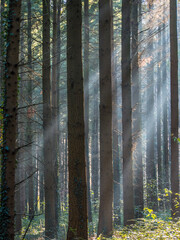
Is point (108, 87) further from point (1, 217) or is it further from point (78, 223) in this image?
point (1, 217)

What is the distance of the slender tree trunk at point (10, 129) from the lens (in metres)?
6.43

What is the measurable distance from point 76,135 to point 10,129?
1.73m

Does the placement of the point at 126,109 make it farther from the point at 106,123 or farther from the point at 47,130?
the point at 47,130

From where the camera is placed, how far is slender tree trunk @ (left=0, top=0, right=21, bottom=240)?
6434 millimetres

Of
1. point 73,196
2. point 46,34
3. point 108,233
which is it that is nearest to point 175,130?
point 108,233

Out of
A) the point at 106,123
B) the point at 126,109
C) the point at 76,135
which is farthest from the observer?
the point at 126,109

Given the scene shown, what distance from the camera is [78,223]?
24.0 feet

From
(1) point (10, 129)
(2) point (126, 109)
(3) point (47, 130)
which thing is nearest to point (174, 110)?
(2) point (126, 109)

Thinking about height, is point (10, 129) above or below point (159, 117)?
below

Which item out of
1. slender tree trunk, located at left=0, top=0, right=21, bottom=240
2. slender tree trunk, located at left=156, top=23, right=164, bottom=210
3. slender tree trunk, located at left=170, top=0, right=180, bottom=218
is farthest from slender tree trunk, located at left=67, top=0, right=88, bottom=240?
slender tree trunk, located at left=156, top=23, right=164, bottom=210

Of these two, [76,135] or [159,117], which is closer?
[76,135]

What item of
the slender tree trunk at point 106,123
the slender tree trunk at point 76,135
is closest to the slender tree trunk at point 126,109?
the slender tree trunk at point 106,123

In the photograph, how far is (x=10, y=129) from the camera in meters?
6.53

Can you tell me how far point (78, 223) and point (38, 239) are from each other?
952cm
